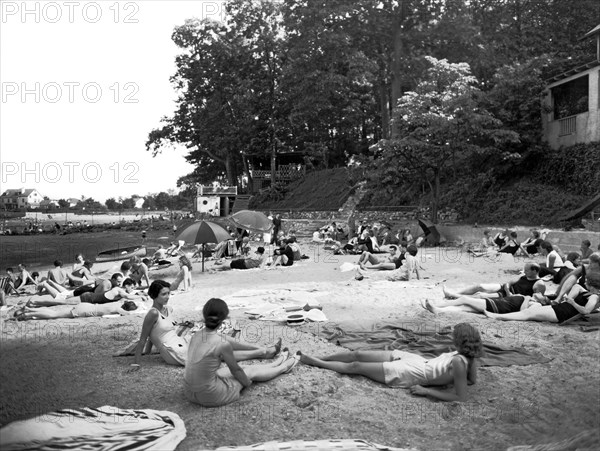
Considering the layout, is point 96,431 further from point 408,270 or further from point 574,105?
point 574,105

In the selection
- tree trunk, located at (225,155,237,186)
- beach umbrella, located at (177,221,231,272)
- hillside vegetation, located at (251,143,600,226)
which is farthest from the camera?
tree trunk, located at (225,155,237,186)

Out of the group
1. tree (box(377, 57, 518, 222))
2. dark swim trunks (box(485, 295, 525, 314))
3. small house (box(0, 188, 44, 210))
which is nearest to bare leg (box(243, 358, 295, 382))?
dark swim trunks (box(485, 295, 525, 314))

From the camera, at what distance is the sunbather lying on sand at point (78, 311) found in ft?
29.5

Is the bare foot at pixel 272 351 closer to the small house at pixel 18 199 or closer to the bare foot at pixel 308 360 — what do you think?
the bare foot at pixel 308 360

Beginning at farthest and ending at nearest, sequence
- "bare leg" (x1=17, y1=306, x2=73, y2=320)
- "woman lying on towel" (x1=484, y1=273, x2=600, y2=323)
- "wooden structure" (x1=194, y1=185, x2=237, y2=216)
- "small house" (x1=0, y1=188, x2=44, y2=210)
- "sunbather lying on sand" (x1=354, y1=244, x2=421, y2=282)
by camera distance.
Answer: "small house" (x1=0, y1=188, x2=44, y2=210) → "wooden structure" (x1=194, y1=185, x2=237, y2=216) → "sunbather lying on sand" (x1=354, y1=244, x2=421, y2=282) → "bare leg" (x1=17, y1=306, x2=73, y2=320) → "woman lying on towel" (x1=484, y1=273, x2=600, y2=323)

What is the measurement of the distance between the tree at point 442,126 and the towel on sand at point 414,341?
45.1 feet

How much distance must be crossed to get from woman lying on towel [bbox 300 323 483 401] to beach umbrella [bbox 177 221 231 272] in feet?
29.5

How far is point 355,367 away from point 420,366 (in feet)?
2.26

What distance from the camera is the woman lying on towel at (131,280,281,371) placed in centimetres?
589

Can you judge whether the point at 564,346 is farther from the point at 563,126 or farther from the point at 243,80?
the point at 243,80

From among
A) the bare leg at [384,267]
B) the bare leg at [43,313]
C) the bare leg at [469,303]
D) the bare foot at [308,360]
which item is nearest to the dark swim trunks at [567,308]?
the bare leg at [469,303]

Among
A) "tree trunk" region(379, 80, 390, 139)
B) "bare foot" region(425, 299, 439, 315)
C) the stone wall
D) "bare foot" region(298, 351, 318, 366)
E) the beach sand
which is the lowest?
the beach sand

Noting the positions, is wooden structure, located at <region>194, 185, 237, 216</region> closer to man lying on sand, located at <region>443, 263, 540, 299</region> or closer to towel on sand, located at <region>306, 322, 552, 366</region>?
man lying on sand, located at <region>443, 263, 540, 299</region>

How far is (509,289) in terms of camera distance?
869 cm
